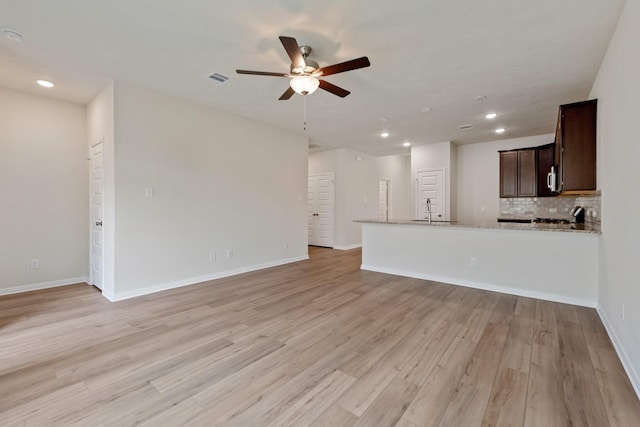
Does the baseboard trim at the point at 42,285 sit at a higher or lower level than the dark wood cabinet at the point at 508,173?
lower

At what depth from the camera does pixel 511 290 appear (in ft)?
12.8

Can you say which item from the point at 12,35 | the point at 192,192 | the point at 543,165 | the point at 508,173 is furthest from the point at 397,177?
the point at 12,35

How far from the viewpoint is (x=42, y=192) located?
4.11 metres

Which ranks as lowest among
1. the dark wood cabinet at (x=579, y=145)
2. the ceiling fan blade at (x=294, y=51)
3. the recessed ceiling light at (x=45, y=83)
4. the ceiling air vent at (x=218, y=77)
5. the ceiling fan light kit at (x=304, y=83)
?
the dark wood cabinet at (x=579, y=145)

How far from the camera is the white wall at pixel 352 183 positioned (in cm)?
757

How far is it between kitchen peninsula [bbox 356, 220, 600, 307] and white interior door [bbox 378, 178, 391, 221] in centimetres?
396

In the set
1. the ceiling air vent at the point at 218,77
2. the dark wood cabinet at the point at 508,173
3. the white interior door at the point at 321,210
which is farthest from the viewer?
the white interior door at the point at 321,210

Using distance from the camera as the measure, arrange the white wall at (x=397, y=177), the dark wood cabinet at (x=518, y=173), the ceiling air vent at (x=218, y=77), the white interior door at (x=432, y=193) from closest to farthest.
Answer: the ceiling air vent at (x=218, y=77) → the dark wood cabinet at (x=518, y=173) → the white interior door at (x=432, y=193) → the white wall at (x=397, y=177)

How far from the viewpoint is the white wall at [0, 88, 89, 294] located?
3840mm

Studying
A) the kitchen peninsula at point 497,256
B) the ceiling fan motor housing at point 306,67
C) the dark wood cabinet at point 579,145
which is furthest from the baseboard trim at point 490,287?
the ceiling fan motor housing at point 306,67

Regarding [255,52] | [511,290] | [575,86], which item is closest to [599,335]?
[511,290]

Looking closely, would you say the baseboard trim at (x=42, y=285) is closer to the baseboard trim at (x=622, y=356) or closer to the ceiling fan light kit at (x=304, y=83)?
the ceiling fan light kit at (x=304, y=83)

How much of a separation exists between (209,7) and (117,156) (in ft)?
7.77

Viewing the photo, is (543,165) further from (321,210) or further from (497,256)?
(321,210)
